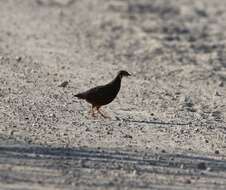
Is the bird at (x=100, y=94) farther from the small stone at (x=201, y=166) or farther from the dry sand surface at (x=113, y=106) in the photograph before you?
the small stone at (x=201, y=166)

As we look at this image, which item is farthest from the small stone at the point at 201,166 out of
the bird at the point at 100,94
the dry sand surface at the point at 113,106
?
the bird at the point at 100,94

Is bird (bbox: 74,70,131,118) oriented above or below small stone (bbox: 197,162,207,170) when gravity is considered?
above

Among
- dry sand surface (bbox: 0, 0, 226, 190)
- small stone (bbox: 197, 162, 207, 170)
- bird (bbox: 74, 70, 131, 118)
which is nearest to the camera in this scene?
dry sand surface (bbox: 0, 0, 226, 190)

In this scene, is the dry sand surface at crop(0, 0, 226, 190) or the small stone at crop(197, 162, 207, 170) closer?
the dry sand surface at crop(0, 0, 226, 190)

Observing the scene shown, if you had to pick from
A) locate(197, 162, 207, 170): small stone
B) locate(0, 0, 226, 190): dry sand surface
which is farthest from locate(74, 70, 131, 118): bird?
locate(197, 162, 207, 170): small stone

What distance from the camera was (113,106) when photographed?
1223 centimetres

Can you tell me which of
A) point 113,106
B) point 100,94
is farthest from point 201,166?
point 113,106

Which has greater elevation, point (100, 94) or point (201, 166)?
point (100, 94)

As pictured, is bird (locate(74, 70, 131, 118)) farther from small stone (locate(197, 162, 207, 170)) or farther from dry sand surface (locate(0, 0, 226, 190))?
small stone (locate(197, 162, 207, 170))

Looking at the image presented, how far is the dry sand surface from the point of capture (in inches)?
329

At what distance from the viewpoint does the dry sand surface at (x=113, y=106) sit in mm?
8367

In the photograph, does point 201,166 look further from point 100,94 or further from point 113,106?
point 113,106

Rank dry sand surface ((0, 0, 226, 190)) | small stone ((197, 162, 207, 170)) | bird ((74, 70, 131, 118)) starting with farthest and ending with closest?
bird ((74, 70, 131, 118))
small stone ((197, 162, 207, 170))
dry sand surface ((0, 0, 226, 190))

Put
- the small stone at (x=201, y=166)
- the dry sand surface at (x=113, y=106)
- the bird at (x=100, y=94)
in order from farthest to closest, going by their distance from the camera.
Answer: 1. the bird at (x=100, y=94)
2. the small stone at (x=201, y=166)
3. the dry sand surface at (x=113, y=106)
